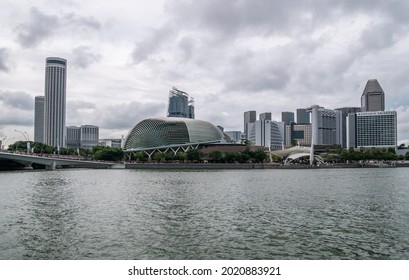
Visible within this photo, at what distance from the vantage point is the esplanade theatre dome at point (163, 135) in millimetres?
150000

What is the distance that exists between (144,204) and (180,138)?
411 feet

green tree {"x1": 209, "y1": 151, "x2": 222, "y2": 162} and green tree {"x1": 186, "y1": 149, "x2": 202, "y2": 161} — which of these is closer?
green tree {"x1": 186, "y1": 149, "x2": 202, "y2": 161}

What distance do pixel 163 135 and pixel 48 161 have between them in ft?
203

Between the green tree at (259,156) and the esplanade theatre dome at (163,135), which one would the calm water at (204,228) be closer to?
the green tree at (259,156)

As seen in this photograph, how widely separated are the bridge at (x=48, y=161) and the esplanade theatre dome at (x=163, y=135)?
42.5 meters

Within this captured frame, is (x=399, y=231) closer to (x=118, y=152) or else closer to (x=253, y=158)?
(x=253, y=158)

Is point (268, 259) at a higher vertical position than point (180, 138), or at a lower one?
lower

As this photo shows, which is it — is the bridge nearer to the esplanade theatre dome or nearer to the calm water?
the esplanade theatre dome

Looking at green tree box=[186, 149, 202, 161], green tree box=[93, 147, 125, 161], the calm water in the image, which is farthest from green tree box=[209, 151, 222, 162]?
the calm water

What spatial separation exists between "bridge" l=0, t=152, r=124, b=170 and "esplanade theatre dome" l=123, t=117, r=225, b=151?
4246cm

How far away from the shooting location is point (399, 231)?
17.7m

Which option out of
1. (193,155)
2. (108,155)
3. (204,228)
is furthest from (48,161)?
(204,228)

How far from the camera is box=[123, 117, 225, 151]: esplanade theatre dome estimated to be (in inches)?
5906
